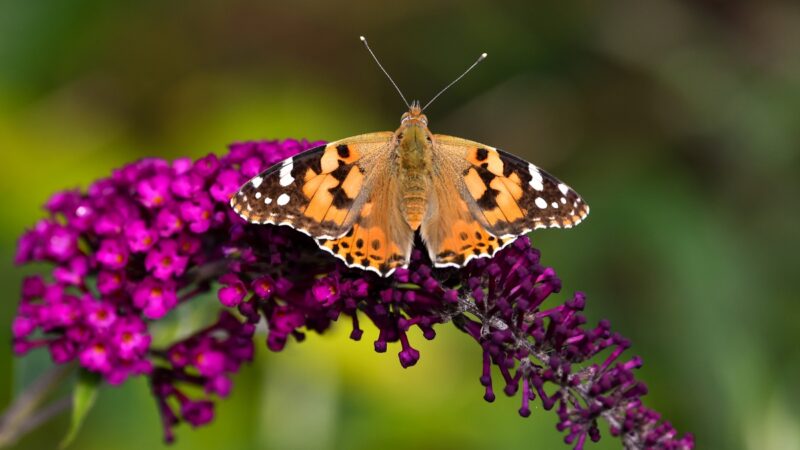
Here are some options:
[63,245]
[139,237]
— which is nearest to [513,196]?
[139,237]

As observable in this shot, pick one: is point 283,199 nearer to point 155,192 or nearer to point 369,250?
point 369,250

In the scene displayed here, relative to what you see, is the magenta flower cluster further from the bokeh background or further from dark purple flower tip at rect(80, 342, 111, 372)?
the bokeh background

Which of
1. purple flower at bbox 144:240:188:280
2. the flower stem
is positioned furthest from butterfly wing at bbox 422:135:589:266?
the flower stem

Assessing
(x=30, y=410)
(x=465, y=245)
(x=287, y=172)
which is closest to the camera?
(x=465, y=245)

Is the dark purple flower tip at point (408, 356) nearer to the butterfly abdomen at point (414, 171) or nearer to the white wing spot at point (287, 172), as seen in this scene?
the butterfly abdomen at point (414, 171)

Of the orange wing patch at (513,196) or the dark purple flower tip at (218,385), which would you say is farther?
the dark purple flower tip at (218,385)

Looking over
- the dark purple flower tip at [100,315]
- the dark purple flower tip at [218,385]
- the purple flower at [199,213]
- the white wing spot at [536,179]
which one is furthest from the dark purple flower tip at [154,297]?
the white wing spot at [536,179]
